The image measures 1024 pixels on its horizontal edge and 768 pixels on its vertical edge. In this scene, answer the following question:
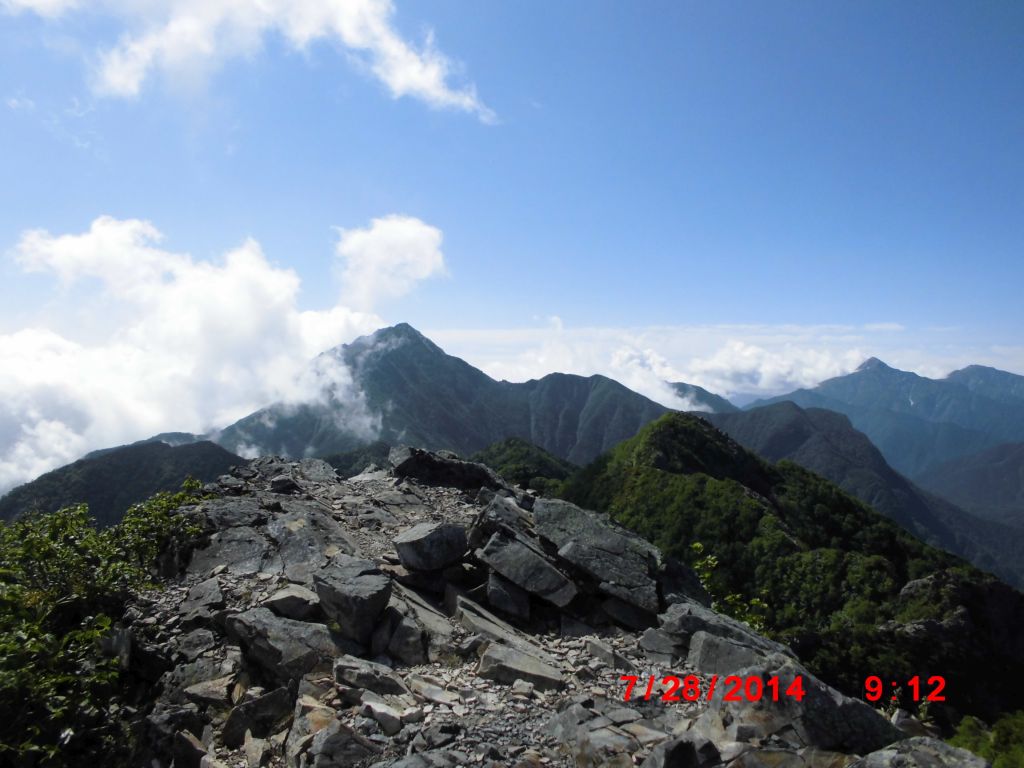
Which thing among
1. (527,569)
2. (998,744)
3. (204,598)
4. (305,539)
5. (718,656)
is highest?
(305,539)

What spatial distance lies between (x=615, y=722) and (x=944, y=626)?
93.2 m

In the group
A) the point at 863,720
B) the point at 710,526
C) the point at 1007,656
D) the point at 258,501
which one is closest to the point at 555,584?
the point at 863,720

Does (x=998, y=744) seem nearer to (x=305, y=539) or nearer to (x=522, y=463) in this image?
(x=305, y=539)

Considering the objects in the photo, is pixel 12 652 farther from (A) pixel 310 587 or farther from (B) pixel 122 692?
(A) pixel 310 587

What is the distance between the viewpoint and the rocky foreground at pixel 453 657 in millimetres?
9539

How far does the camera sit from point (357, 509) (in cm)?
2362

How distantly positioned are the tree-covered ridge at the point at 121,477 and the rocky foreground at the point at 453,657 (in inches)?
5732

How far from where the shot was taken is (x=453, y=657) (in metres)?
13.2

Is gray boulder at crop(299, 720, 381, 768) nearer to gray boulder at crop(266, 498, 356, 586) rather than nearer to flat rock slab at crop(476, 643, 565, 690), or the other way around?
flat rock slab at crop(476, 643, 565, 690)

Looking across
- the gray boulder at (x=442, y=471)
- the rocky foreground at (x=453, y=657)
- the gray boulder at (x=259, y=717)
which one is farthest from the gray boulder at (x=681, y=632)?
the gray boulder at (x=442, y=471)

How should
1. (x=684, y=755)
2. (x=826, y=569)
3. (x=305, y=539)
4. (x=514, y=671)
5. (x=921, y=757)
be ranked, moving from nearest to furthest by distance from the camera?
(x=921, y=757)
(x=684, y=755)
(x=514, y=671)
(x=305, y=539)
(x=826, y=569)

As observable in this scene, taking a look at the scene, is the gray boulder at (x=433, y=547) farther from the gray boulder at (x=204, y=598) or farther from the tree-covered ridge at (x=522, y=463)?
the tree-covered ridge at (x=522, y=463)
